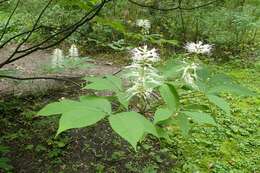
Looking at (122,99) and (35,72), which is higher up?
(122,99)

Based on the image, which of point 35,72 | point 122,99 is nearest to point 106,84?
point 122,99

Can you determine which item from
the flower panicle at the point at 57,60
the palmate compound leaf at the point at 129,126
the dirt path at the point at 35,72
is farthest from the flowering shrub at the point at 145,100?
the flower panicle at the point at 57,60

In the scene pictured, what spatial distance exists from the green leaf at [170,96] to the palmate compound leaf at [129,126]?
0.63 ft

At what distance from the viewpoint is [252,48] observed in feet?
27.9

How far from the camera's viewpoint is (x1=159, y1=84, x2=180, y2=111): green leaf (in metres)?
1.27

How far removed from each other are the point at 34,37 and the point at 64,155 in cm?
489

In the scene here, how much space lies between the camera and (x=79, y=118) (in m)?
1.03

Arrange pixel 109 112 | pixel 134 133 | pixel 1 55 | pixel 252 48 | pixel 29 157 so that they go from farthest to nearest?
pixel 252 48, pixel 1 55, pixel 29 157, pixel 109 112, pixel 134 133

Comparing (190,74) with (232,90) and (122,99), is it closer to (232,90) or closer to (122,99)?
(232,90)

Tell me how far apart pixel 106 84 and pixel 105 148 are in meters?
2.67

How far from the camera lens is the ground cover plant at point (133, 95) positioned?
1.34 m

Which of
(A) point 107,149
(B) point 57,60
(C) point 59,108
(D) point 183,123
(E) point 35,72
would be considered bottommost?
(A) point 107,149

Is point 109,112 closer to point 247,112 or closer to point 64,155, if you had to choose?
point 64,155

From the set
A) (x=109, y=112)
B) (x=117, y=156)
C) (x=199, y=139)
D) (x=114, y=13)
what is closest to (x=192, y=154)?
(x=199, y=139)
